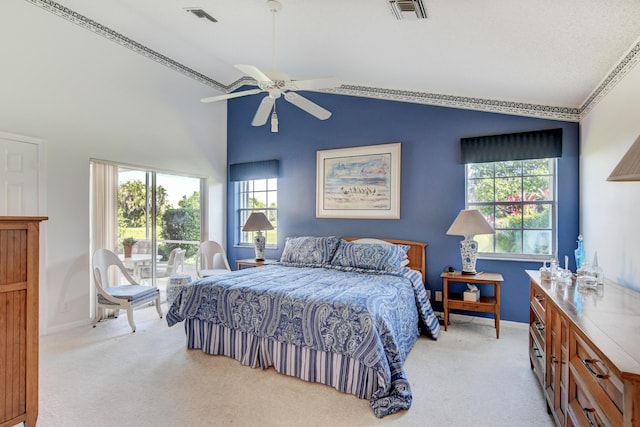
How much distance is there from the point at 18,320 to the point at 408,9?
3.16 m

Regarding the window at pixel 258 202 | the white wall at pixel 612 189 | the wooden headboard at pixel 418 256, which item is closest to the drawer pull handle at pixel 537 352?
the white wall at pixel 612 189

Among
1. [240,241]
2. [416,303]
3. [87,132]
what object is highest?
[87,132]

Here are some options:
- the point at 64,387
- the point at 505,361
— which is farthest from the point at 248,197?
the point at 505,361

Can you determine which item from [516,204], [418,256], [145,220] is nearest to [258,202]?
[145,220]

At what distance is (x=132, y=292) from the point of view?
3.94 metres

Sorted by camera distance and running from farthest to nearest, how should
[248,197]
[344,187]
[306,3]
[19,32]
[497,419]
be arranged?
1. [248,197]
2. [344,187]
3. [19,32]
4. [306,3]
5. [497,419]

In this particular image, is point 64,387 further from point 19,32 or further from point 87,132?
point 19,32

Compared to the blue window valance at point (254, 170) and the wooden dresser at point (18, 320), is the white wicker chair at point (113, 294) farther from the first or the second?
the blue window valance at point (254, 170)

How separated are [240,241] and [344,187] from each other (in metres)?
2.28

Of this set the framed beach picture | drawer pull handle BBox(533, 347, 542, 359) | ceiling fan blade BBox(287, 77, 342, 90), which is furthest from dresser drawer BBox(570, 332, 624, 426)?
the framed beach picture

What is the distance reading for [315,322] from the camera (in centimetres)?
258

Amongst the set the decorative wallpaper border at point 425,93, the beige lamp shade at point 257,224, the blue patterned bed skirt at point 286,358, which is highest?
the decorative wallpaper border at point 425,93

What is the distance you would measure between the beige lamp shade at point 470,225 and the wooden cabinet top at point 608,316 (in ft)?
4.06

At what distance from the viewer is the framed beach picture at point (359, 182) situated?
4574 mm
